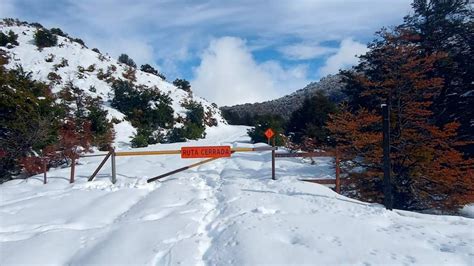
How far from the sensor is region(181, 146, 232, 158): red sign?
1016 cm

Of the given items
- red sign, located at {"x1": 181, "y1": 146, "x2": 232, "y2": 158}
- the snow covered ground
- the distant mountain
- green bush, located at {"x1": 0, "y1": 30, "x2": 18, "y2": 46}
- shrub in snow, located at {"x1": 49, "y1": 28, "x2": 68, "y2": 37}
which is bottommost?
the snow covered ground

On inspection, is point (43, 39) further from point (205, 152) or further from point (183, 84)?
point (205, 152)

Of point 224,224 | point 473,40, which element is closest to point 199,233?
point 224,224

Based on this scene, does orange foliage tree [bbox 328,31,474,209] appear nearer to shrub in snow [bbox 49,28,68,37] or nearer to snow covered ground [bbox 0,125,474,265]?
snow covered ground [bbox 0,125,474,265]

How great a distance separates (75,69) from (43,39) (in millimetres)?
5228

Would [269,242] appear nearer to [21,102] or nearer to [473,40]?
[21,102]

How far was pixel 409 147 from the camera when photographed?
37.2 ft

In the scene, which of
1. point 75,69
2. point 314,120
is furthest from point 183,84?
point 314,120

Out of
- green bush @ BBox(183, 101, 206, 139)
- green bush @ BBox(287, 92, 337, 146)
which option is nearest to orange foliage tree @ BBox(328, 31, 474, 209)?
green bush @ BBox(287, 92, 337, 146)

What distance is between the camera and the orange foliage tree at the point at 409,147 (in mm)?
11062

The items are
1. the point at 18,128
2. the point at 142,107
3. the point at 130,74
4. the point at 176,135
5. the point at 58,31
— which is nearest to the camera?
the point at 18,128

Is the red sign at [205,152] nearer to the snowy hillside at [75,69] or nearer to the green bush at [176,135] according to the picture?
the snowy hillside at [75,69]

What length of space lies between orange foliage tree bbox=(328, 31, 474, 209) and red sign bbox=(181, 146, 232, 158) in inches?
158

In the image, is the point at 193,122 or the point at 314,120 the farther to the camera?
the point at 193,122
